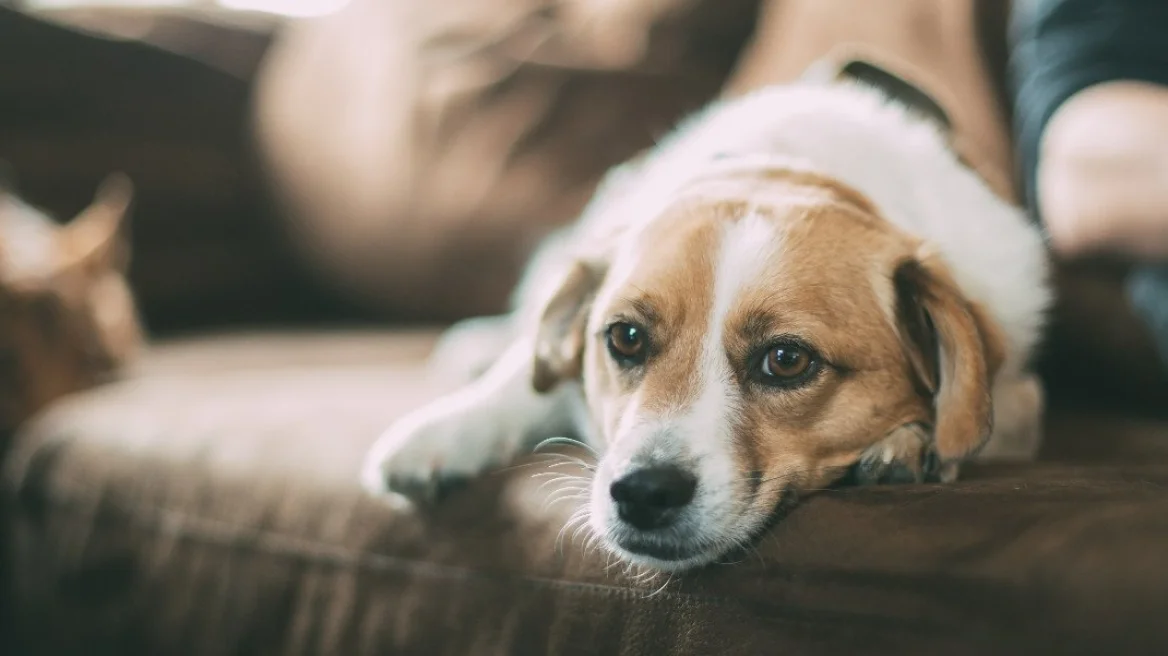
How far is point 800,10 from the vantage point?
193 centimetres

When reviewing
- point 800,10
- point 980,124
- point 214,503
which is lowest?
point 214,503

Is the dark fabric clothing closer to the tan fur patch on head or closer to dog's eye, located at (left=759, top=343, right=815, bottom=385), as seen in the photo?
the tan fur patch on head

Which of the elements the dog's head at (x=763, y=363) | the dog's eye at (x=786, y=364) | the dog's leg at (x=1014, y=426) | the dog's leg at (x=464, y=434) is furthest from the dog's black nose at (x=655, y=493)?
the dog's leg at (x=1014, y=426)

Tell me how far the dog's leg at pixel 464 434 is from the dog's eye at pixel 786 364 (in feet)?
1.15

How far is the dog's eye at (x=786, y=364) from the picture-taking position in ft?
3.58

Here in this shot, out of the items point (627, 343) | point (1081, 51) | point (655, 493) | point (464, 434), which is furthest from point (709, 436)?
point (1081, 51)

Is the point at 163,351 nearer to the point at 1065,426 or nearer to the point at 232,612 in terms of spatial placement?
the point at 232,612

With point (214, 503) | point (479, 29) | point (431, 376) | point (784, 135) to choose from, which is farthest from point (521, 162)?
point (214, 503)

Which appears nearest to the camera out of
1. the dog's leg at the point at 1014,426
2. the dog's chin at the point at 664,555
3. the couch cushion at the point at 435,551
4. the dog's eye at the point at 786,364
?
the couch cushion at the point at 435,551

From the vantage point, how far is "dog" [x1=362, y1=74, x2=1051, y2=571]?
102 centimetres

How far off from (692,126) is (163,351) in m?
1.21

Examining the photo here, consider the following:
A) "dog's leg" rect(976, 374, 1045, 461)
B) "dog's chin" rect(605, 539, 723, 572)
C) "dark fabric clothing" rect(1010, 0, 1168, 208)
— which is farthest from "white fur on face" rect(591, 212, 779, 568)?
"dark fabric clothing" rect(1010, 0, 1168, 208)

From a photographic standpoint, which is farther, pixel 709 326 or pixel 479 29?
pixel 479 29

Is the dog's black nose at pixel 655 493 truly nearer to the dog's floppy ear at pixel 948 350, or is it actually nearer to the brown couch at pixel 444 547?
the brown couch at pixel 444 547
